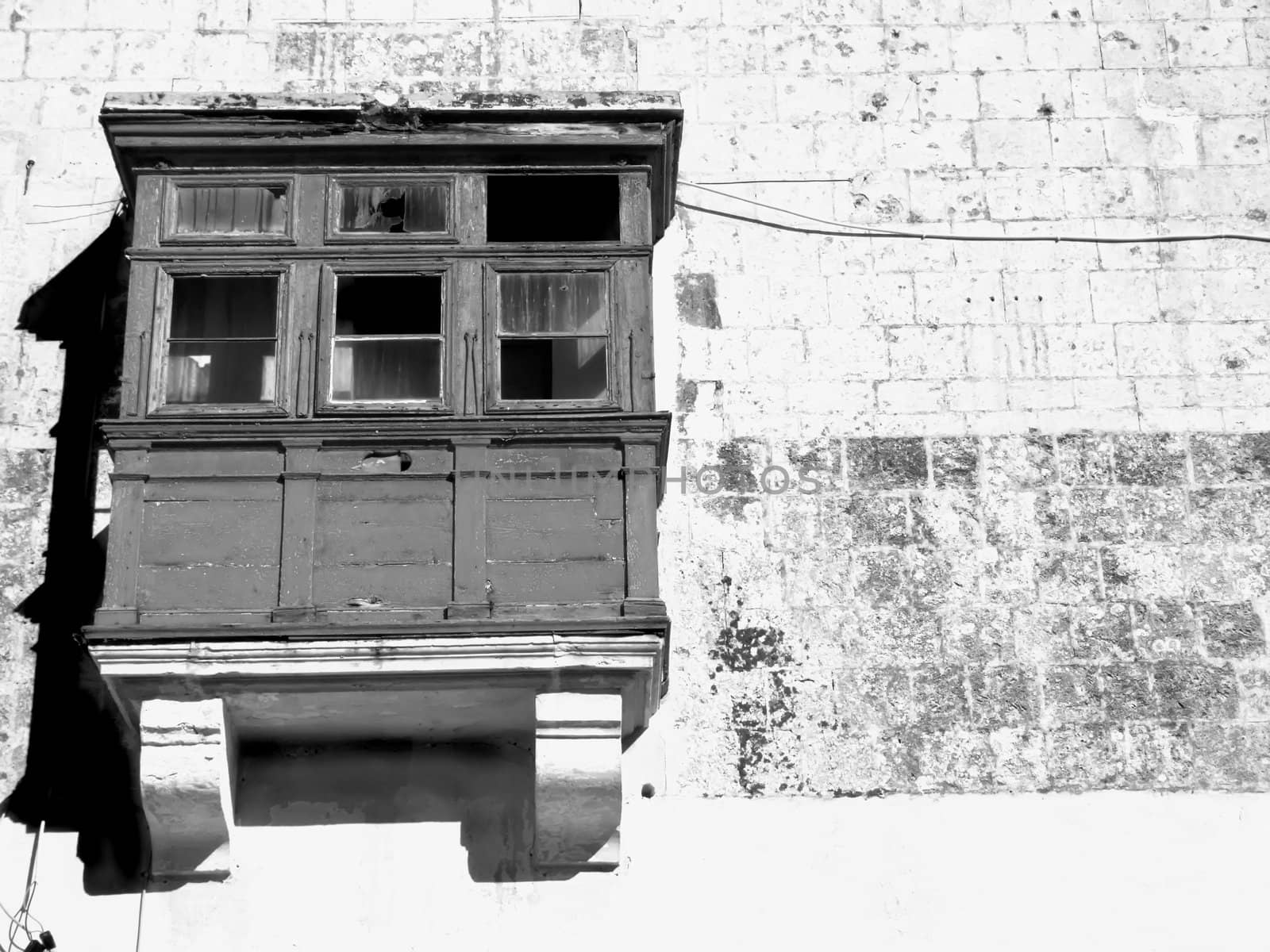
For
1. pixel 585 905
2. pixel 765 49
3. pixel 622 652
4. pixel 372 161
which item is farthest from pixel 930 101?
pixel 585 905

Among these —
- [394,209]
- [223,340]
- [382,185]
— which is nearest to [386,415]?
[223,340]

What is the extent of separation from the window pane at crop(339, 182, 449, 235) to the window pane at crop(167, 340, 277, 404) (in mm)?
749

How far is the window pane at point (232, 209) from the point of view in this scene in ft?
31.0

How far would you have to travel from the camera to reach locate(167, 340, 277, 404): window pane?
9.17m

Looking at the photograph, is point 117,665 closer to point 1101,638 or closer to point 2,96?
point 2,96

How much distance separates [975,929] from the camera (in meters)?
8.80

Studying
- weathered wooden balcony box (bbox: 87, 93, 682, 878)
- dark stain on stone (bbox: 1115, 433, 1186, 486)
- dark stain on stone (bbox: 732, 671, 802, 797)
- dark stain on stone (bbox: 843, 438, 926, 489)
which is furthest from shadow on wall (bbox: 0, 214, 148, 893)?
dark stain on stone (bbox: 1115, 433, 1186, 486)

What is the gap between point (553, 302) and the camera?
30.5 feet

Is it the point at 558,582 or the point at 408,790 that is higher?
the point at 558,582

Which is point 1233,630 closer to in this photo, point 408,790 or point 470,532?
point 470,532

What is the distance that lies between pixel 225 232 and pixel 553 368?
1.69 m

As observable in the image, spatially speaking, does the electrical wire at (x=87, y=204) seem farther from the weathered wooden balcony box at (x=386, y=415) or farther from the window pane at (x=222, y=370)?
the window pane at (x=222, y=370)

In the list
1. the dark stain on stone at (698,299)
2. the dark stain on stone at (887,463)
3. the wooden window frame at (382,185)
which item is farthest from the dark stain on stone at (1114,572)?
the wooden window frame at (382,185)

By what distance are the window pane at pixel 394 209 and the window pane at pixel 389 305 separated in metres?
0.26
